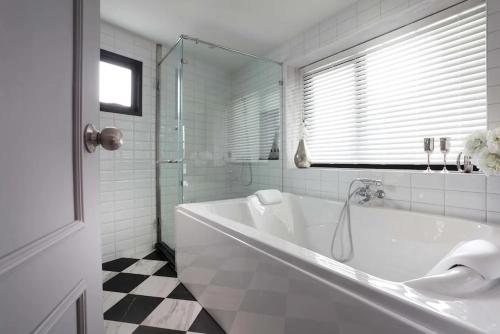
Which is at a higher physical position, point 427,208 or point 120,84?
point 120,84

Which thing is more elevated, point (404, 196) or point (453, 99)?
point (453, 99)

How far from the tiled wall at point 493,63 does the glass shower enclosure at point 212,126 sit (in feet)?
5.48

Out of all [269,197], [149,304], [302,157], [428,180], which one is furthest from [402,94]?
[149,304]

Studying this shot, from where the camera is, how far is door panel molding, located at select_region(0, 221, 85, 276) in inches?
10.3

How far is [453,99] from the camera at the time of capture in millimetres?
1650

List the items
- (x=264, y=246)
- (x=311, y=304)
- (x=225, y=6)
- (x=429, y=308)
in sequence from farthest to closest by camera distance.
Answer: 1. (x=225, y=6)
2. (x=264, y=246)
3. (x=311, y=304)
4. (x=429, y=308)

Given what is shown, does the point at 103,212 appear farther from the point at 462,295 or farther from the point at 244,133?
the point at 462,295

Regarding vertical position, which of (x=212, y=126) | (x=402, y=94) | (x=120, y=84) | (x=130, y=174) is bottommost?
(x=130, y=174)

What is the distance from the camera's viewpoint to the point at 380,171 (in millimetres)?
1848

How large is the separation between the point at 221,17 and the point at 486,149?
2.09 meters

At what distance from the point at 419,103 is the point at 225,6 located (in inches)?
66.1

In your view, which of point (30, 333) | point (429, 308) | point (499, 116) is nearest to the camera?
point (30, 333)

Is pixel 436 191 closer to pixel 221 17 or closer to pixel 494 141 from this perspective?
pixel 494 141

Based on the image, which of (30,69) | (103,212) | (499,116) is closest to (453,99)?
(499,116)
